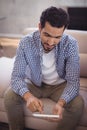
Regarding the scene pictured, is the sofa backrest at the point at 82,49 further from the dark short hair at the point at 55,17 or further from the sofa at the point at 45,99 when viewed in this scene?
the dark short hair at the point at 55,17

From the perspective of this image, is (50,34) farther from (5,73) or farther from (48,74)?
(5,73)

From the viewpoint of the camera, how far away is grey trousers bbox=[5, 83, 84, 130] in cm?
148

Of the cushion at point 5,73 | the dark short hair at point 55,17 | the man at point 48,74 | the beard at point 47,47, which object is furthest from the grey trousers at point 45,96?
the dark short hair at point 55,17

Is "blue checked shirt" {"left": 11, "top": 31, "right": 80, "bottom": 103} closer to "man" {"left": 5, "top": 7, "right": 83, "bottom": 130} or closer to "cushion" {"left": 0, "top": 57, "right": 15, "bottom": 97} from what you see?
"man" {"left": 5, "top": 7, "right": 83, "bottom": 130}

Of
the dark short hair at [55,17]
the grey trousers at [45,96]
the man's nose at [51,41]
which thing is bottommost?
the grey trousers at [45,96]

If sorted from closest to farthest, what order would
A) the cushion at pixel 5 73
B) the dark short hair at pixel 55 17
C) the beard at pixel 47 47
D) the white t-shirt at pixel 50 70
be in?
the dark short hair at pixel 55 17 < the beard at pixel 47 47 < the white t-shirt at pixel 50 70 < the cushion at pixel 5 73

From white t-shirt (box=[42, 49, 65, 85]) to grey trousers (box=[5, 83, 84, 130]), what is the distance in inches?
1.5

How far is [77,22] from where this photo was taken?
228 centimetres

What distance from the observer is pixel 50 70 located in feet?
5.33

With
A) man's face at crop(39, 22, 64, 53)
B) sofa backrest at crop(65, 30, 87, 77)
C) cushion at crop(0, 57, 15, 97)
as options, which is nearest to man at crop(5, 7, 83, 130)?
man's face at crop(39, 22, 64, 53)

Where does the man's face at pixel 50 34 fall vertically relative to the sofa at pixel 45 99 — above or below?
above

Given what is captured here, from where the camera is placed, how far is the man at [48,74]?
141 cm

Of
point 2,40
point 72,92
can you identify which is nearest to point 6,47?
point 2,40

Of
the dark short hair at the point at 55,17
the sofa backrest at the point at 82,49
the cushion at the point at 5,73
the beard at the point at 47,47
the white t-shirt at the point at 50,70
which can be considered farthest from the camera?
the sofa backrest at the point at 82,49
